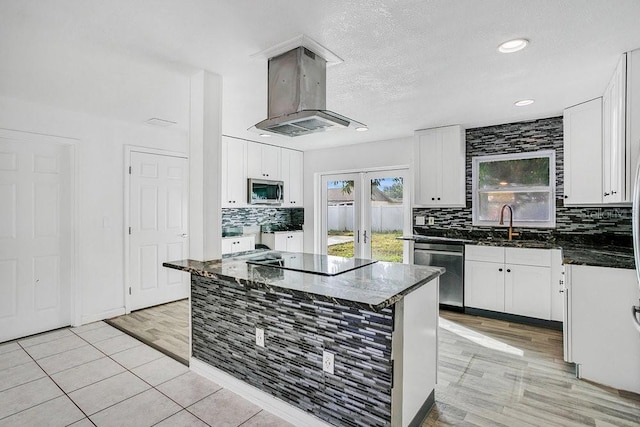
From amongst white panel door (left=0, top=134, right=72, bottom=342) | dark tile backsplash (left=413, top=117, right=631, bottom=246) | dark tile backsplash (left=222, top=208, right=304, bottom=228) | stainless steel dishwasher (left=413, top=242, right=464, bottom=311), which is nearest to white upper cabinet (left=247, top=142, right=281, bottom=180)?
dark tile backsplash (left=222, top=208, right=304, bottom=228)

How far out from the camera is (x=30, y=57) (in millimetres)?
2359

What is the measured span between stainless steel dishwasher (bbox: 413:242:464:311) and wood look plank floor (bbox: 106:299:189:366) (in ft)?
9.48

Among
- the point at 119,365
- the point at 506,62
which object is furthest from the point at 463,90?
the point at 119,365

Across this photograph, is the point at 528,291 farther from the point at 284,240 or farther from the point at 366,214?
the point at 284,240

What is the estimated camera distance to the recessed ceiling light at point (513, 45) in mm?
2139

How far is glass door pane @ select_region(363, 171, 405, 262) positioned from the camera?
5098 mm

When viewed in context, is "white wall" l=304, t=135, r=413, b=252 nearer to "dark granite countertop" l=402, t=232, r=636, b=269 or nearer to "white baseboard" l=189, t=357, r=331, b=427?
"dark granite countertop" l=402, t=232, r=636, b=269

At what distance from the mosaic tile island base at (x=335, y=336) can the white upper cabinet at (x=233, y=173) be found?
2463mm

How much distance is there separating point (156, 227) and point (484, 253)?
13.2 ft

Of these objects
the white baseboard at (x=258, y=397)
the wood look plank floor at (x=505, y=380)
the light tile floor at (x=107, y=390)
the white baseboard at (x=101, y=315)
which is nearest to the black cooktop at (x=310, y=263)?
the white baseboard at (x=258, y=397)

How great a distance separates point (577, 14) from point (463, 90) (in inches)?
47.9

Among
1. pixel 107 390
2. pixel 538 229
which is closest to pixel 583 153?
pixel 538 229

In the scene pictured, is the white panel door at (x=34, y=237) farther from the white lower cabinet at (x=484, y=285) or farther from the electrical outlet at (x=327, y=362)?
the white lower cabinet at (x=484, y=285)

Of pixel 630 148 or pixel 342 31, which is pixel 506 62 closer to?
pixel 630 148
